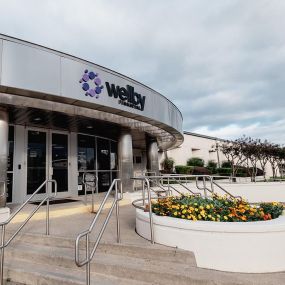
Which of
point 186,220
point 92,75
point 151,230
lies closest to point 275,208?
point 186,220

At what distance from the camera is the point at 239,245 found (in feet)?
13.1

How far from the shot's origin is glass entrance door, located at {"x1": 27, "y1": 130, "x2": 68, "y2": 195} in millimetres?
10469

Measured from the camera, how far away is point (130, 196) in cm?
1121

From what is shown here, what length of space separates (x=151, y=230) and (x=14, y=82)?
5.19 m

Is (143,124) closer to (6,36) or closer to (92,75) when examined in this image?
(92,75)

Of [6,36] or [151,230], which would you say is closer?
[151,230]

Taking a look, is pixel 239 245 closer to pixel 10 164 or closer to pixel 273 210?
pixel 273 210

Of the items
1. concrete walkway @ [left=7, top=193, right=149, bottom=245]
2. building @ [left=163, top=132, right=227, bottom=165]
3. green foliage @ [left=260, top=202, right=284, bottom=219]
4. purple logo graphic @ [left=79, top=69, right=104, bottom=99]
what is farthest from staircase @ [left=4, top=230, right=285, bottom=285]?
building @ [left=163, top=132, right=227, bottom=165]

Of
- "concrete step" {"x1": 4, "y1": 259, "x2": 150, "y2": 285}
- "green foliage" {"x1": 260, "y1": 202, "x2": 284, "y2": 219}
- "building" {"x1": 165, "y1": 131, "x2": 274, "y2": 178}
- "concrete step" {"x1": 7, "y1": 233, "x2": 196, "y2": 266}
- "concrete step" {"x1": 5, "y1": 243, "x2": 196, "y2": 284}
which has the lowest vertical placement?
"concrete step" {"x1": 4, "y1": 259, "x2": 150, "y2": 285}

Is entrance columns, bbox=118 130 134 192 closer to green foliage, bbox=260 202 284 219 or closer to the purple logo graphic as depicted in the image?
the purple logo graphic

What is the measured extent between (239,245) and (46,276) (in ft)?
10.1

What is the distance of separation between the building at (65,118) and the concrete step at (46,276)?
3354mm

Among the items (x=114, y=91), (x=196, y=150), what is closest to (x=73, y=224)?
(x=114, y=91)

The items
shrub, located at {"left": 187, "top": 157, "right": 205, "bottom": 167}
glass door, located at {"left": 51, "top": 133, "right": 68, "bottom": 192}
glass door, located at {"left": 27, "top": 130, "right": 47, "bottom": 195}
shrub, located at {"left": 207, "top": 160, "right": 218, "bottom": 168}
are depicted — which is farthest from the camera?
shrub, located at {"left": 207, "top": 160, "right": 218, "bottom": 168}
